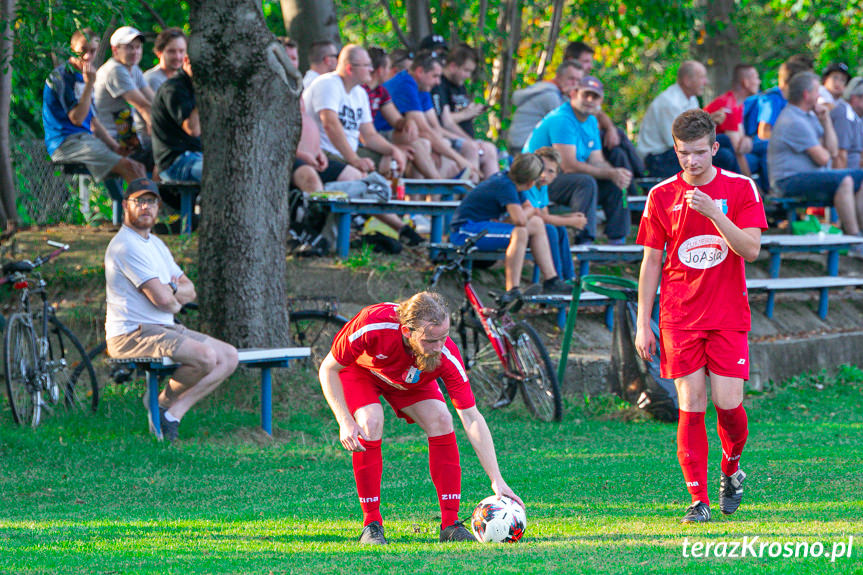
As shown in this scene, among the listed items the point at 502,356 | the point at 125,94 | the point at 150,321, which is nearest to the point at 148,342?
the point at 150,321

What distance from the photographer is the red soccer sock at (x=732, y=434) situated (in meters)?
6.02

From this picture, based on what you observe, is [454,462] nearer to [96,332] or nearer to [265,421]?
[265,421]

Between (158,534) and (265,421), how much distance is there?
336cm

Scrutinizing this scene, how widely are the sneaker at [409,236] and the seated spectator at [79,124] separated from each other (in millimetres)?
2815

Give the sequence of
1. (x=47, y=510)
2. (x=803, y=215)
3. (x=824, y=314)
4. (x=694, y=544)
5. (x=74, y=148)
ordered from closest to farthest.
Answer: (x=694, y=544)
(x=47, y=510)
(x=74, y=148)
(x=824, y=314)
(x=803, y=215)

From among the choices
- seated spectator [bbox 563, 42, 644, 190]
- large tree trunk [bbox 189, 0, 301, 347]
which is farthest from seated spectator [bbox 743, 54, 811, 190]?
large tree trunk [bbox 189, 0, 301, 347]

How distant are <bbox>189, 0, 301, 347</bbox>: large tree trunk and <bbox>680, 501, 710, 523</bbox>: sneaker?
197 inches

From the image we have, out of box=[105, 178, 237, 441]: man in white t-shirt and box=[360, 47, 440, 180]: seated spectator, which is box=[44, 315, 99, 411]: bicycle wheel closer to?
box=[105, 178, 237, 441]: man in white t-shirt

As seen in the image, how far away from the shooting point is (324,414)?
10.1 metres

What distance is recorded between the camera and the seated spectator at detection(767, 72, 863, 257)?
14.1 m

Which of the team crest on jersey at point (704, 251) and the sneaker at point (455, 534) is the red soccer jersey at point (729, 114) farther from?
the sneaker at point (455, 534)

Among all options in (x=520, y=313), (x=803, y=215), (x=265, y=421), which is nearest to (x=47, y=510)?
(x=265, y=421)

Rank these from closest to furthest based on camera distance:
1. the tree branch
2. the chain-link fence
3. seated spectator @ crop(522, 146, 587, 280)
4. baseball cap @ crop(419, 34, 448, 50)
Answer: seated spectator @ crop(522, 146, 587, 280) → baseball cap @ crop(419, 34, 448, 50) → the chain-link fence → the tree branch

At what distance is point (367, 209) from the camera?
38.2ft
